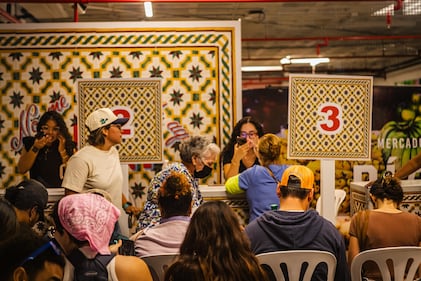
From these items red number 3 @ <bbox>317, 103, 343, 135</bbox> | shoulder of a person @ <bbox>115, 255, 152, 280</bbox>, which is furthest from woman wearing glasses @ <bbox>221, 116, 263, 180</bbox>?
shoulder of a person @ <bbox>115, 255, 152, 280</bbox>

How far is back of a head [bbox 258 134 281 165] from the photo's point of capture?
411 cm

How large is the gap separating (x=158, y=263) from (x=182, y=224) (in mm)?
252

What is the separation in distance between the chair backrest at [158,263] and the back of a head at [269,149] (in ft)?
4.29

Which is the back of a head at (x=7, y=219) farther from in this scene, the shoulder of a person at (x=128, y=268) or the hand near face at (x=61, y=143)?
the hand near face at (x=61, y=143)

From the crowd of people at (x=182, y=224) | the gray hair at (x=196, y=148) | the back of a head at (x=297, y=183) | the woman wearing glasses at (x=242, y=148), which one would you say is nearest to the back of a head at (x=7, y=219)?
the crowd of people at (x=182, y=224)

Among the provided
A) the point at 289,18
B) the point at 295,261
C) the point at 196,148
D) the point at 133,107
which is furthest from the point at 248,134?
the point at 289,18

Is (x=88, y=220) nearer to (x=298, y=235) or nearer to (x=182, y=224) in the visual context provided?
(x=182, y=224)

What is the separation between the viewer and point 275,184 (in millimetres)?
4129

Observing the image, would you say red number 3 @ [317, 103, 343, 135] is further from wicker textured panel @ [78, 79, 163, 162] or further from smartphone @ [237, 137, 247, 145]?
wicker textured panel @ [78, 79, 163, 162]

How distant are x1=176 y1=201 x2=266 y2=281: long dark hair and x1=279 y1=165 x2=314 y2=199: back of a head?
74cm

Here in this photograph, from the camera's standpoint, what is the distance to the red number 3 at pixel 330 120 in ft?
14.6

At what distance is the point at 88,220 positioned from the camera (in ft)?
8.77

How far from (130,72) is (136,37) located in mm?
387

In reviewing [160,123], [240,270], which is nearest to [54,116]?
[160,123]
